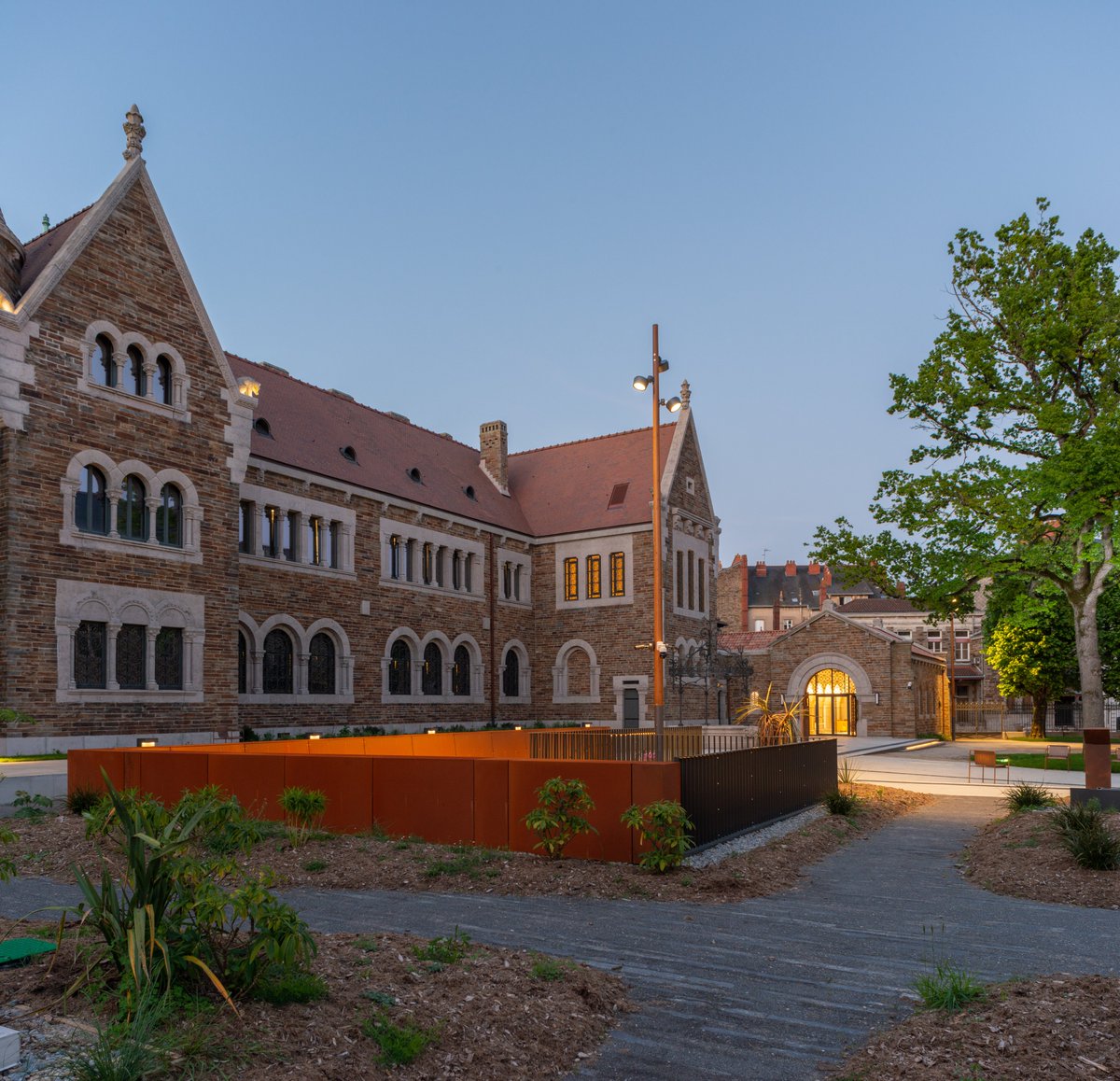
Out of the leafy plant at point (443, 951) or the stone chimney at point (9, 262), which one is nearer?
the leafy plant at point (443, 951)

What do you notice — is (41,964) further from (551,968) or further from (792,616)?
(792,616)

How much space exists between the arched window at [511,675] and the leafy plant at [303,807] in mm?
28384

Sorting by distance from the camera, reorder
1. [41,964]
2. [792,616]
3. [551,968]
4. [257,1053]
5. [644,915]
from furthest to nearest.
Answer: [792,616] → [644,915] → [551,968] → [41,964] → [257,1053]

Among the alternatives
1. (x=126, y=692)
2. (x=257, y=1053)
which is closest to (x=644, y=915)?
(x=257, y=1053)

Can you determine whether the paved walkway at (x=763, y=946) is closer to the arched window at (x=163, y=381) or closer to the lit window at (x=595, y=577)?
the arched window at (x=163, y=381)

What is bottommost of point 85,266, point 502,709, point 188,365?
point 502,709

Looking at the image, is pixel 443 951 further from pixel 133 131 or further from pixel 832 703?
pixel 832 703

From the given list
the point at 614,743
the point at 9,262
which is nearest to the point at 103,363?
the point at 9,262

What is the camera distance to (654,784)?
38.0ft

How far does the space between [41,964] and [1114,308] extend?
24.8 m

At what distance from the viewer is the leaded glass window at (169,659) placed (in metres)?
24.6

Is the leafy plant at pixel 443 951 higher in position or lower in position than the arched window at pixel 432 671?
lower

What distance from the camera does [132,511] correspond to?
24.4 m

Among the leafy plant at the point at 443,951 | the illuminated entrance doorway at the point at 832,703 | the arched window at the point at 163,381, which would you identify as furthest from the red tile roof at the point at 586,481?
the leafy plant at the point at 443,951
